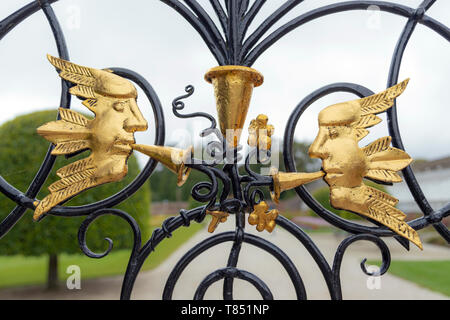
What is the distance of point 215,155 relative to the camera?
527 millimetres

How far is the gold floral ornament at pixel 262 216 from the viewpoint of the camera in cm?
51

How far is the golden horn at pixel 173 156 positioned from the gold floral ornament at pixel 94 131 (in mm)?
34

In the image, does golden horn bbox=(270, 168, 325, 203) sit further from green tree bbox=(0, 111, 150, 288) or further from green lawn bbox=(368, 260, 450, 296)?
green lawn bbox=(368, 260, 450, 296)

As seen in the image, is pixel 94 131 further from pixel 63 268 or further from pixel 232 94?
pixel 63 268

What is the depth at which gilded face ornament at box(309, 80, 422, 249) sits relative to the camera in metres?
0.53

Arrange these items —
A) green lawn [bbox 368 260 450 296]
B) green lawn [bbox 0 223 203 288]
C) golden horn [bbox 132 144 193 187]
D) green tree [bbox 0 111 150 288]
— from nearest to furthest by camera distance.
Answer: golden horn [bbox 132 144 193 187]
green tree [bbox 0 111 150 288]
green lawn [bbox 368 260 450 296]
green lawn [bbox 0 223 203 288]

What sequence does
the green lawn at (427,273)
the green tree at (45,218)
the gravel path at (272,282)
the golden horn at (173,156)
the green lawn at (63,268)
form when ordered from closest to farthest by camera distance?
1. the golden horn at (173,156)
2. the green tree at (45,218)
3. the green lawn at (427,273)
4. the gravel path at (272,282)
5. the green lawn at (63,268)

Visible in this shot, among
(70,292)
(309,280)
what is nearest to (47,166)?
(70,292)

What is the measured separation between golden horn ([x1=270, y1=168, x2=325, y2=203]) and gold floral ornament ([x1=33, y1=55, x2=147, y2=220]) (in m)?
0.21

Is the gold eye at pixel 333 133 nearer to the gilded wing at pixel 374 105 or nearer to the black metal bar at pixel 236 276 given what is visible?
the gilded wing at pixel 374 105

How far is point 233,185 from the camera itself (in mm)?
528

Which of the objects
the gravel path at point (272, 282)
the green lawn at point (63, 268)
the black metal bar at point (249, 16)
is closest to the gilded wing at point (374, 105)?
the black metal bar at point (249, 16)

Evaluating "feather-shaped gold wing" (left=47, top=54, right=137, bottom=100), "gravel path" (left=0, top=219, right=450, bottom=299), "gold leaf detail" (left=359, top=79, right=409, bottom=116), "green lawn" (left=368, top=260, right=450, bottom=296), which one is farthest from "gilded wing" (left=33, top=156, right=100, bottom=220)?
"green lawn" (left=368, top=260, right=450, bottom=296)
